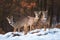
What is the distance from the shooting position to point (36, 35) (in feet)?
4.26

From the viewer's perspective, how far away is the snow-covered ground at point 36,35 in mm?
1251

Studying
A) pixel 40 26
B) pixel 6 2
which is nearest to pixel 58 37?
pixel 40 26

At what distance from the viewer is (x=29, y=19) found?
1321mm

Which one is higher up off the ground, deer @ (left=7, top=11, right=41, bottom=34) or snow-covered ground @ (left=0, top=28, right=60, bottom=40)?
deer @ (left=7, top=11, right=41, bottom=34)

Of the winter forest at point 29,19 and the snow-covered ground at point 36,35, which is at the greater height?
the winter forest at point 29,19

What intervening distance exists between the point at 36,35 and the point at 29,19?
0.11 meters

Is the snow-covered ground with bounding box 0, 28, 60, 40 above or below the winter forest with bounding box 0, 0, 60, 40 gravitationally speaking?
below

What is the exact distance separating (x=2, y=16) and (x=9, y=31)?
11 centimetres

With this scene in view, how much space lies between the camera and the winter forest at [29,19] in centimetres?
129

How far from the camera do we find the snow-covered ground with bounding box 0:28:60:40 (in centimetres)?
125

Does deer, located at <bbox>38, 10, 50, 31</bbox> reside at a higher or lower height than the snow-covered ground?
higher

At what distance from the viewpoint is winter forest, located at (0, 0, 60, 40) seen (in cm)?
129

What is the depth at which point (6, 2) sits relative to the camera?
4.34 ft

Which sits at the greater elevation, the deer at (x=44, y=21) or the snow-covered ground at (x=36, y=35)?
the deer at (x=44, y=21)
